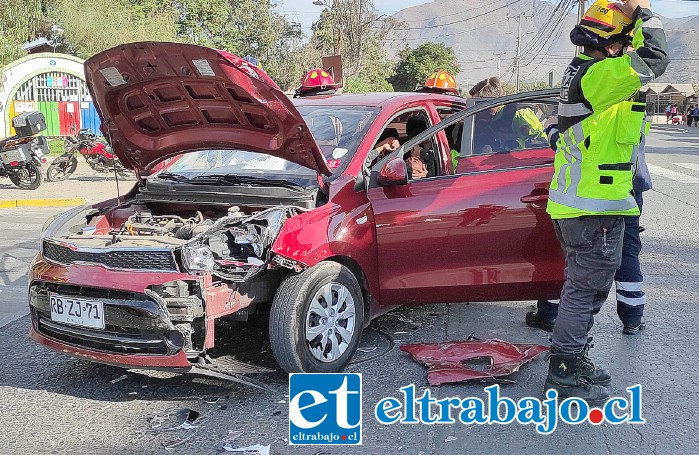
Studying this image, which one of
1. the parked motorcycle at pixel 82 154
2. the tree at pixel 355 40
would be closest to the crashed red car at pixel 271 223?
the parked motorcycle at pixel 82 154

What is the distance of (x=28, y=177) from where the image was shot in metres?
13.1

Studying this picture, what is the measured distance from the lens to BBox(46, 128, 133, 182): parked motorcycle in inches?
564

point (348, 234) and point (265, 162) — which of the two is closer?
point (348, 234)

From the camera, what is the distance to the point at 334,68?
16203 mm

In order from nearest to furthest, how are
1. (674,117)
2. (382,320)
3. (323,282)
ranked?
(323,282) < (382,320) < (674,117)

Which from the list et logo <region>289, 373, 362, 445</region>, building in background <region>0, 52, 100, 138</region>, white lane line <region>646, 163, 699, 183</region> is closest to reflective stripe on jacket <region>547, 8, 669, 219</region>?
et logo <region>289, 373, 362, 445</region>

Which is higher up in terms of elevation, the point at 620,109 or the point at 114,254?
the point at 620,109

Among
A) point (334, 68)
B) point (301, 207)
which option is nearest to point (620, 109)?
point (301, 207)

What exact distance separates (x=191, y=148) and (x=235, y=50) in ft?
113

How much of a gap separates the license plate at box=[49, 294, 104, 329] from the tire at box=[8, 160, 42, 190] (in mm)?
10192

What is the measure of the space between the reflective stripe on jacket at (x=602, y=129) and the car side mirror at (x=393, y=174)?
936 mm

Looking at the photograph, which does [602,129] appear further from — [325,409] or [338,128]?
[325,409]

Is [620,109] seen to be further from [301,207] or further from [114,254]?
[114,254]

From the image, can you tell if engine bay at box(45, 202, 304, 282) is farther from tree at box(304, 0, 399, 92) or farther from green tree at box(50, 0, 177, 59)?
tree at box(304, 0, 399, 92)
